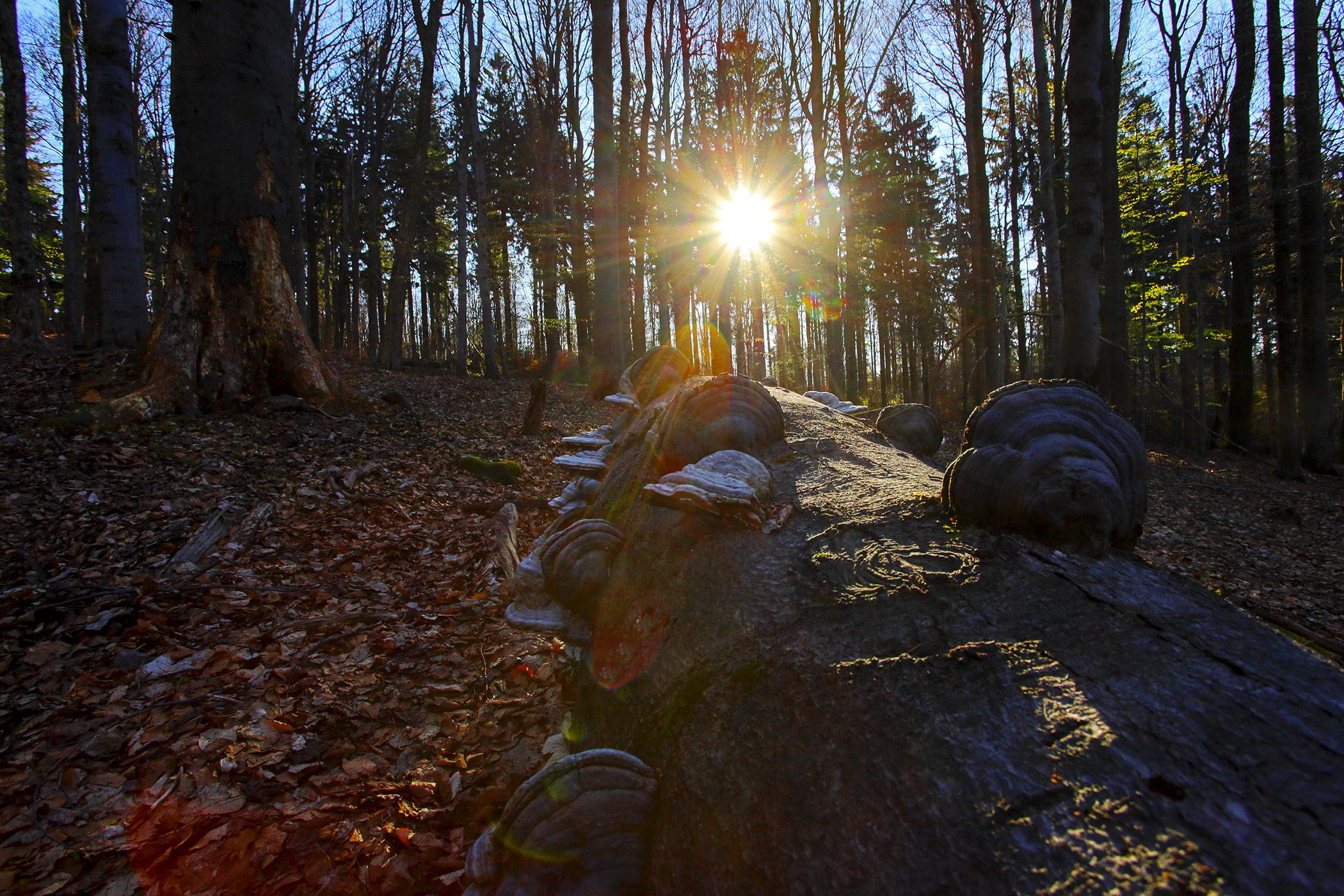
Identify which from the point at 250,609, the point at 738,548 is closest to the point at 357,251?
the point at 250,609

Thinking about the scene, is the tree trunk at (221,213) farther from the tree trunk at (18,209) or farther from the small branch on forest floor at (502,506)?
the tree trunk at (18,209)

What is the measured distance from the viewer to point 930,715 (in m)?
1.04

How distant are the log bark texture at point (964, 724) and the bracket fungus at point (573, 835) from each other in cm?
7

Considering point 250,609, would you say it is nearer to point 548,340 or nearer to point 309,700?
point 309,700

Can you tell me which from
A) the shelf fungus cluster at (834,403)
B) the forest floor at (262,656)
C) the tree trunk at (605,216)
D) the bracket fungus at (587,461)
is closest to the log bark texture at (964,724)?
the forest floor at (262,656)

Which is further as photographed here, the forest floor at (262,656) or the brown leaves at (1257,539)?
the brown leaves at (1257,539)

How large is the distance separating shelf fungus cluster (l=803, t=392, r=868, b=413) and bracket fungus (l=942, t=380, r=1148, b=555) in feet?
6.31

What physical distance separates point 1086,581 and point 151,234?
3787 cm

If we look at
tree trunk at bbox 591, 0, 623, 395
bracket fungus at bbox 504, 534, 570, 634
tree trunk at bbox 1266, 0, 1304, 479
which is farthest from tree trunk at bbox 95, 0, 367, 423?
tree trunk at bbox 1266, 0, 1304, 479

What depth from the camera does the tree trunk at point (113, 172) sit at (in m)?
7.68

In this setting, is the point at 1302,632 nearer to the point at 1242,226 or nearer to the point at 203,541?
the point at 203,541

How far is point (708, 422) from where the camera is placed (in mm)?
2389

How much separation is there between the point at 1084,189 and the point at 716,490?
12.9 ft

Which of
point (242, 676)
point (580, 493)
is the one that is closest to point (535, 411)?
point (580, 493)
